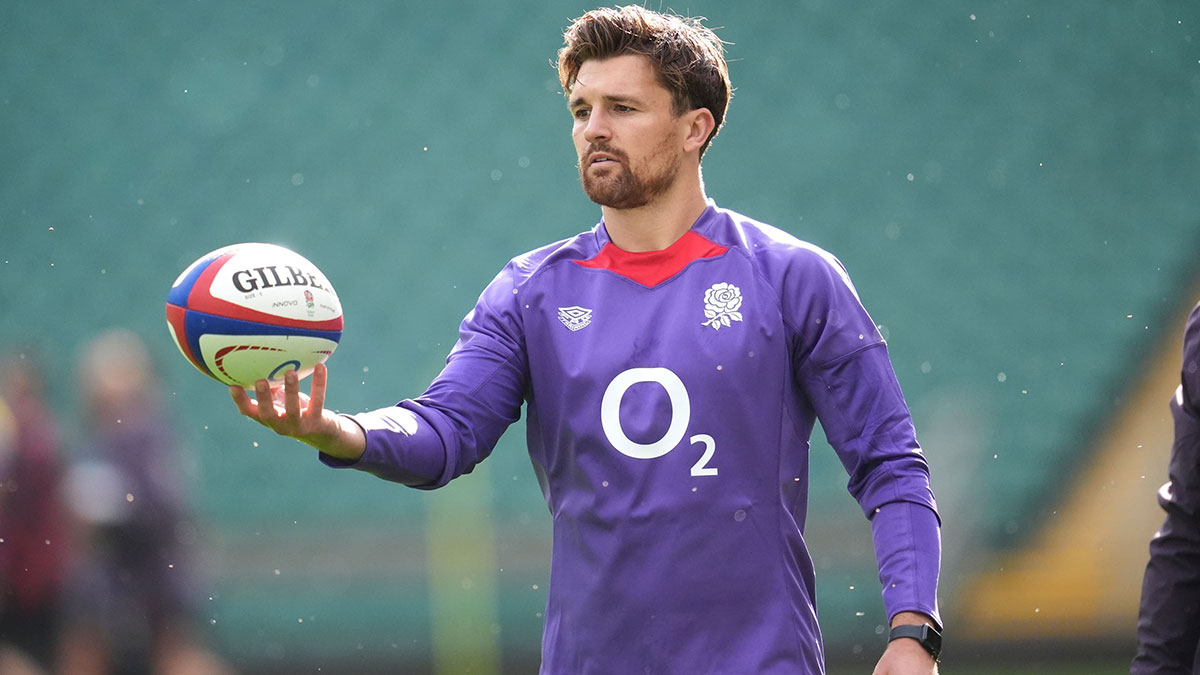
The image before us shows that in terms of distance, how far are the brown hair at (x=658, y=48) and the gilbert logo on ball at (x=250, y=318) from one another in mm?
841

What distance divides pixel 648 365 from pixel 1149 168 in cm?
700

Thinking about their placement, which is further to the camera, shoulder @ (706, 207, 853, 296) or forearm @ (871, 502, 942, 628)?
shoulder @ (706, 207, 853, 296)

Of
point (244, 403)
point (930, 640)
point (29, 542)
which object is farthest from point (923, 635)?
point (29, 542)

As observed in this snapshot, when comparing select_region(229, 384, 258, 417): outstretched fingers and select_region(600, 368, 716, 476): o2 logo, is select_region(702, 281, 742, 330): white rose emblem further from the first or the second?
select_region(229, 384, 258, 417): outstretched fingers

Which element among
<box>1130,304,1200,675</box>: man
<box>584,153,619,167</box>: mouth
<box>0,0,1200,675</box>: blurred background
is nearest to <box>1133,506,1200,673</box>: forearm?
<box>1130,304,1200,675</box>: man

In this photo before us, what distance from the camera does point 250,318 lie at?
9.37 feet

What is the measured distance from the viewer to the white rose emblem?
10.1 feet

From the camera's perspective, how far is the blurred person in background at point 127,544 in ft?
22.3

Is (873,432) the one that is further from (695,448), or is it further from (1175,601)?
(1175,601)

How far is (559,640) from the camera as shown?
305cm

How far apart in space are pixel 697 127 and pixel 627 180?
274 millimetres

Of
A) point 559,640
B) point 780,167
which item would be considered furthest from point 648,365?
point 780,167

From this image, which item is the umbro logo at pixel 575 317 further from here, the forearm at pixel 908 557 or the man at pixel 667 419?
the forearm at pixel 908 557

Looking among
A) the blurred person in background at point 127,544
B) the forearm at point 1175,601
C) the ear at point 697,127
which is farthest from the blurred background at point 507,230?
the forearm at point 1175,601
